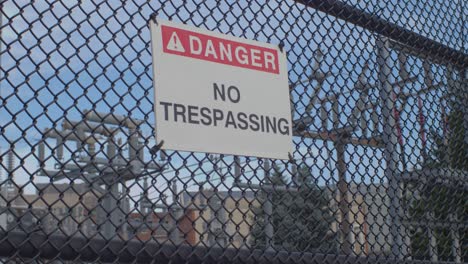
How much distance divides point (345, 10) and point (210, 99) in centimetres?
114

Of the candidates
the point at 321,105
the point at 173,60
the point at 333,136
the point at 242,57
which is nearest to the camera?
the point at 173,60

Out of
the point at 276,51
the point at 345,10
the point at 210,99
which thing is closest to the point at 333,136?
the point at 345,10

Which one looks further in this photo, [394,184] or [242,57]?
[394,184]

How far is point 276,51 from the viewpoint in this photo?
2703 millimetres

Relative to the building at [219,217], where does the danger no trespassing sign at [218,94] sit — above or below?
above

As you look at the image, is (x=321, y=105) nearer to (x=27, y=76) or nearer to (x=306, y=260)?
(x=306, y=260)

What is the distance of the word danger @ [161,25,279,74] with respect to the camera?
7.77ft

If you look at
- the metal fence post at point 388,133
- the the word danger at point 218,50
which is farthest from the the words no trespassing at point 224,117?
the metal fence post at point 388,133

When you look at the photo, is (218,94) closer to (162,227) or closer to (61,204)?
(162,227)

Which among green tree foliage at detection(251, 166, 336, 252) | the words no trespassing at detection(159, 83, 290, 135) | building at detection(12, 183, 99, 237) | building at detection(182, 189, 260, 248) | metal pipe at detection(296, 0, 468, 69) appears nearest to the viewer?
building at detection(12, 183, 99, 237)

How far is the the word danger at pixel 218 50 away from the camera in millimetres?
Answer: 2369

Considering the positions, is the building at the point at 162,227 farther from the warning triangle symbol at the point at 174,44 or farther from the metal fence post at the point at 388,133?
the metal fence post at the point at 388,133

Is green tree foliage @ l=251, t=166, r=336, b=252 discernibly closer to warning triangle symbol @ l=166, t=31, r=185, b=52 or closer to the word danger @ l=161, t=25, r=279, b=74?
the word danger @ l=161, t=25, r=279, b=74

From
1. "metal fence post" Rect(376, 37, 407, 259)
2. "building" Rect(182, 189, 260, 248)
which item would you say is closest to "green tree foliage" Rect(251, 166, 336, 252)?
"building" Rect(182, 189, 260, 248)
